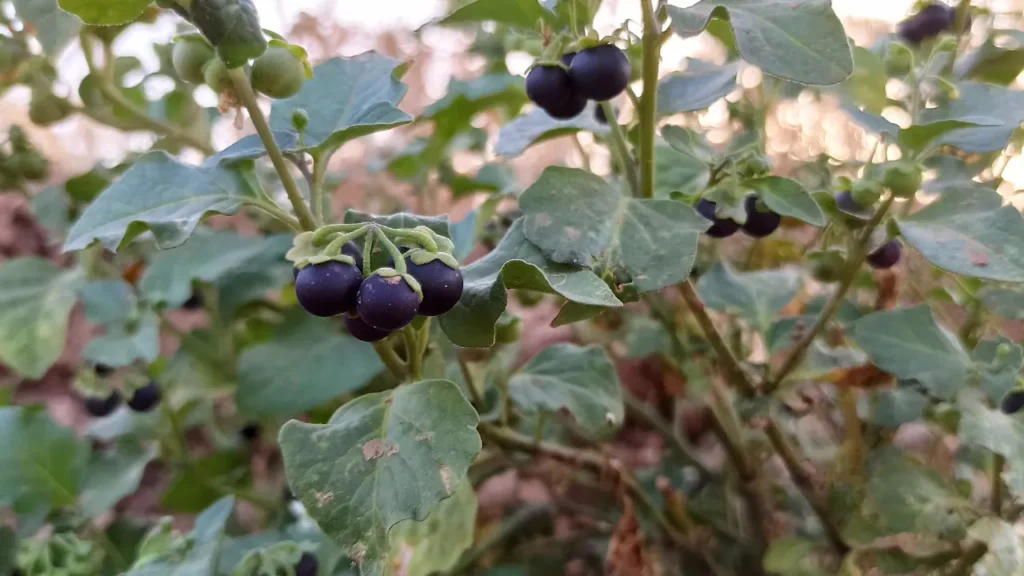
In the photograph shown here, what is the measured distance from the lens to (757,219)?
58cm

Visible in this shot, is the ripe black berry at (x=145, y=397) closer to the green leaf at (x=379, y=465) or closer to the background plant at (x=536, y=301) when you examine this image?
the background plant at (x=536, y=301)

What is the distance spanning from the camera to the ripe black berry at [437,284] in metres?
0.40

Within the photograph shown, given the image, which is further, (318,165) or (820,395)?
(820,395)

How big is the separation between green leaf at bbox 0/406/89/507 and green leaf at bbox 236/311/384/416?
0.22 metres

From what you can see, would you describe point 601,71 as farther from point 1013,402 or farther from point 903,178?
point 1013,402

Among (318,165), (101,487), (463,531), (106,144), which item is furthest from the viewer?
(106,144)

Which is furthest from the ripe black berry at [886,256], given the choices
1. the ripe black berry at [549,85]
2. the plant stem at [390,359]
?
the plant stem at [390,359]

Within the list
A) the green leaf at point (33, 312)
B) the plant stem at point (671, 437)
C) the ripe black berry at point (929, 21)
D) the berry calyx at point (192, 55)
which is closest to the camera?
the berry calyx at point (192, 55)

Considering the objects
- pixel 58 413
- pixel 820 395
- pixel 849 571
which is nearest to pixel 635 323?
pixel 820 395

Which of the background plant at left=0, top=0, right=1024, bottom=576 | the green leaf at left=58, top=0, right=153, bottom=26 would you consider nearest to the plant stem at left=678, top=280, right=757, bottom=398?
the background plant at left=0, top=0, right=1024, bottom=576

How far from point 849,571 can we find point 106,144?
6.19 ft

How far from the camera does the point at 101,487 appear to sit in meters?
0.88

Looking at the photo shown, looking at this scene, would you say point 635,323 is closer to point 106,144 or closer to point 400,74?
point 400,74

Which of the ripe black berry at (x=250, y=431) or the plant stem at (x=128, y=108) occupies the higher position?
the plant stem at (x=128, y=108)
